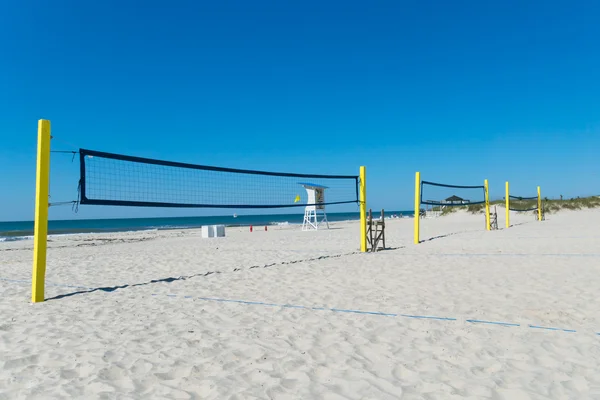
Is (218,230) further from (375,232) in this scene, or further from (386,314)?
(386,314)

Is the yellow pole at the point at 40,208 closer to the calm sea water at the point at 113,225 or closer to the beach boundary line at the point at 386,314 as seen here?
the beach boundary line at the point at 386,314

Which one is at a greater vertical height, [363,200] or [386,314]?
[363,200]

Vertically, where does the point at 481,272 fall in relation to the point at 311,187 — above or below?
below

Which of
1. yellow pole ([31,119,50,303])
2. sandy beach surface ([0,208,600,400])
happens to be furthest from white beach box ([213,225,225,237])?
yellow pole ([31,119,50,303])

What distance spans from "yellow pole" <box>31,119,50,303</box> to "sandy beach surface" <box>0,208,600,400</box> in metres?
0.24

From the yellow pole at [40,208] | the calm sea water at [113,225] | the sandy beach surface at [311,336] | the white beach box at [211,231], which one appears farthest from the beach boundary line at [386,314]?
the calm sea water at [113,225]

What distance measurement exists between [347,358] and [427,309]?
53.3 inches

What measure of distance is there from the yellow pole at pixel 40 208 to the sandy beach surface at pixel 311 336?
0.24 m

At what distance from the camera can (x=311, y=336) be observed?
9.57ft

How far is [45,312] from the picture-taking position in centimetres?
373

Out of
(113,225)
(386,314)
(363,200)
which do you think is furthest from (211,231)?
(113,225)

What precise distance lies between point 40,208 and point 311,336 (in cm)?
301

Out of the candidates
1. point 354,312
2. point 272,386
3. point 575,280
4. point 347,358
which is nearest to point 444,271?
point 575,280

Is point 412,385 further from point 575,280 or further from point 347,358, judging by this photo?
point 575,280
